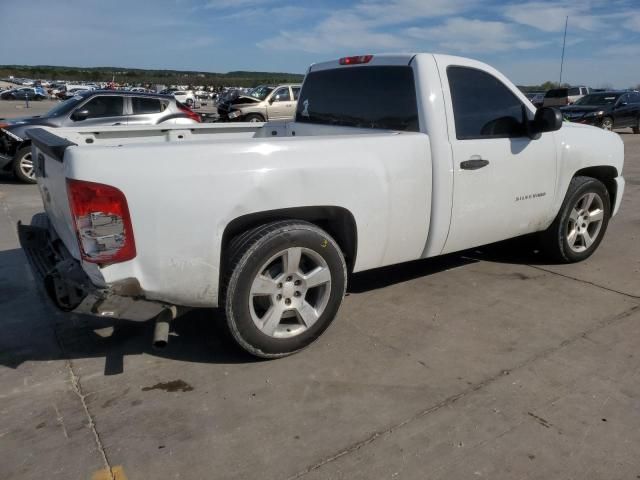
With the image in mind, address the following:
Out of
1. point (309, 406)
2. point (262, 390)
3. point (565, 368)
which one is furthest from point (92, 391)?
point (565, 368)

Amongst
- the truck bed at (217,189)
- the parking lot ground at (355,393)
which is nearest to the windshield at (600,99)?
the parking lot ground at (355,393)

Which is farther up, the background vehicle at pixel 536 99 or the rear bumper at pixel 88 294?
the background vehicle at pixel 536 99

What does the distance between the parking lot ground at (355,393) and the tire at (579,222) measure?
1.88ft

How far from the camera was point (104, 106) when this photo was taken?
10781 mm

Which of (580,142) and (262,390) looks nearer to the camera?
(262,390)

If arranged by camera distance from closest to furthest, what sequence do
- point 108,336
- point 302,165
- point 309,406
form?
point 309,406 → point 302,165 → point 108,336

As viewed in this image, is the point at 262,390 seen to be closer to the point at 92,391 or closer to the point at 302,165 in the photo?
the point at 92,391

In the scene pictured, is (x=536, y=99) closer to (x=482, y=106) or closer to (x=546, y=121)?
(x=546, y=121)

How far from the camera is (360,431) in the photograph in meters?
2.68

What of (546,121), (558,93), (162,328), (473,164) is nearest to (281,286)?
(162,328)

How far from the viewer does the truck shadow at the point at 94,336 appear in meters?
3.41

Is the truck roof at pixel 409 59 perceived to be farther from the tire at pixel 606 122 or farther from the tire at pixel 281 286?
the tire at pixel 606 122

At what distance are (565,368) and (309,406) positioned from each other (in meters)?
Result: 1.58

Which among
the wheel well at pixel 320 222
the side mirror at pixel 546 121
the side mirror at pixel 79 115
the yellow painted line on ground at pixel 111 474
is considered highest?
the side mirror at pixel 546 121
